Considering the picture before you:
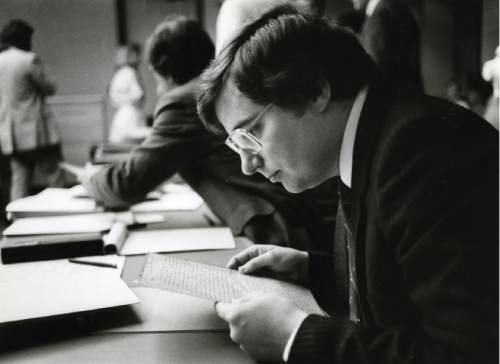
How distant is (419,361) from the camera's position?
0.67 meters

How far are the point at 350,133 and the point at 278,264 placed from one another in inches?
13.9

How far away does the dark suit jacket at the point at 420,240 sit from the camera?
0.62 metres

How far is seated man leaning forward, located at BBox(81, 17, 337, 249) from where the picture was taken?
1.57m

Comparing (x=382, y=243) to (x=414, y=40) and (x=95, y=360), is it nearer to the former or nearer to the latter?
(x=95, y=360)

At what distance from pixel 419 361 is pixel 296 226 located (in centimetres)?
92

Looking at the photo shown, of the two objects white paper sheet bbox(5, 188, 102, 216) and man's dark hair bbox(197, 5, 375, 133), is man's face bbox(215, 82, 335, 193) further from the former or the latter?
white paper sheet bbox(5, 188, 102, 216)

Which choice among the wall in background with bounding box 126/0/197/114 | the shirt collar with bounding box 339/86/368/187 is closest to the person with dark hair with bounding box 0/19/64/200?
the wall in background with bounding box 126/0/197/114

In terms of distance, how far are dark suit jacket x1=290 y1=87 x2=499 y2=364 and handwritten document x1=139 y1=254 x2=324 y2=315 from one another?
0.19 m

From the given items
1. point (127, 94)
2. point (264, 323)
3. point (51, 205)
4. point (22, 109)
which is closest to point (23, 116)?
point (22, 109)

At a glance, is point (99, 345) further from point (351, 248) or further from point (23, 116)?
point (23, 116)

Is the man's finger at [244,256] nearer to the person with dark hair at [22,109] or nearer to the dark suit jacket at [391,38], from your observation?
the dark suit jacket at [391,38]

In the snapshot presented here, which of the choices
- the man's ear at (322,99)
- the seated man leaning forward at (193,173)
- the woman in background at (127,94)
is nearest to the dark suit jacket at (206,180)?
the seated man leaning forward at (193,173)

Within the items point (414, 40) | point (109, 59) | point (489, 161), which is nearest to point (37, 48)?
point (109, 59)

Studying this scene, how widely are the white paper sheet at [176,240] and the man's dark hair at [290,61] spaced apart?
61cm
